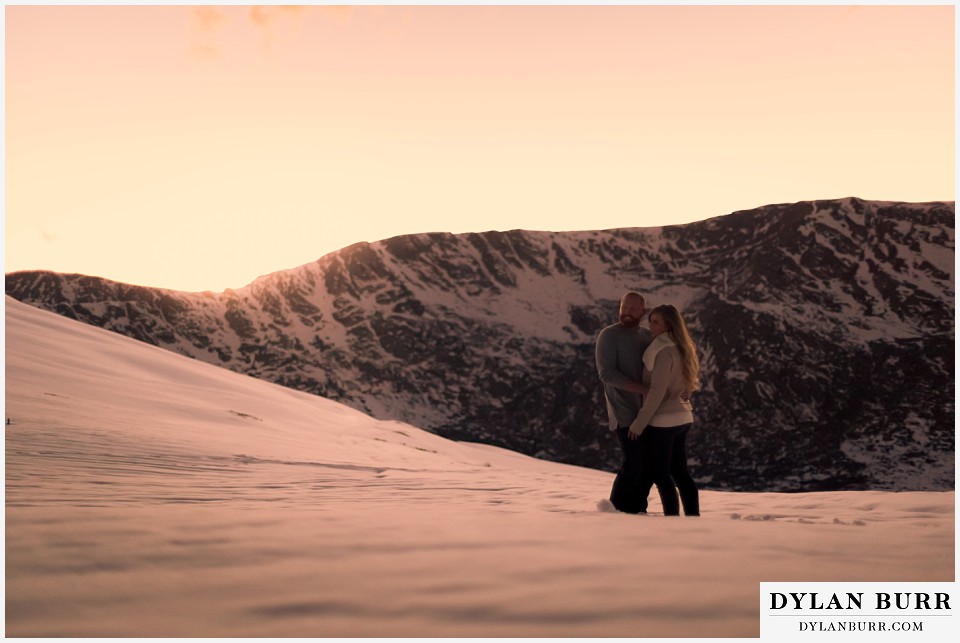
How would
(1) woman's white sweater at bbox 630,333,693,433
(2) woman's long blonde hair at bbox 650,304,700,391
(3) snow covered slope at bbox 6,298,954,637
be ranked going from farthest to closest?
(2) woman's long blonde hair at bbox 650,304,700,391 < (1) woman's white sweater at bbox 630,333,693,433 < (3) snow covered slope at bbox 6,298,954,637

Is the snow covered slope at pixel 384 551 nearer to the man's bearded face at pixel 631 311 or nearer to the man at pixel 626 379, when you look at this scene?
the man at pixel 626 379

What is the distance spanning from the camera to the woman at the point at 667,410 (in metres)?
5.26

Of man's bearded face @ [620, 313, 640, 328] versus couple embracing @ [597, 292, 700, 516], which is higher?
man's bearded face @ [620, 313, 640, 328]

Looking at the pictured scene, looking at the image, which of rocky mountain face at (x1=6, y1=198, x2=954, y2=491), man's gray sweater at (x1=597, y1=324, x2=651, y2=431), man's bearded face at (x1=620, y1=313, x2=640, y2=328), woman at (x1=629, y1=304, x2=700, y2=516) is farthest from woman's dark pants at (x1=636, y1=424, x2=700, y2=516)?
rocky mountain face at (x1=6, y1=198, x2=954, y2=491)

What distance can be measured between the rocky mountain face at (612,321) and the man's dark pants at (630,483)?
53652 mm

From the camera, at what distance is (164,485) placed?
5.85m

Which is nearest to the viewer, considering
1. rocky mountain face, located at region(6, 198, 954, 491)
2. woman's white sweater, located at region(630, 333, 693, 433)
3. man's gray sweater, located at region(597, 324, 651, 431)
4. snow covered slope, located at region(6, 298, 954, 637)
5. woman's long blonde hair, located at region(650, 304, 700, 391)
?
snow covered slope, located at region(6, 298, 954, 637)

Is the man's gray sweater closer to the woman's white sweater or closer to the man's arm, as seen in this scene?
the man's arm

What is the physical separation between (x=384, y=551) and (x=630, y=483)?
2260 mm

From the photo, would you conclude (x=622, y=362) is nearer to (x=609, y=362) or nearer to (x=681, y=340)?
(x=609, y=362)

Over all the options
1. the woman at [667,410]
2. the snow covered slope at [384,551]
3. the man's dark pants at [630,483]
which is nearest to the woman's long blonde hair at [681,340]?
the woman at [667,410]

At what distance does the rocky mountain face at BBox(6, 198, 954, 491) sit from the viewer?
65125mm

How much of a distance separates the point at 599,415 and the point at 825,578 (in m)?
69.2

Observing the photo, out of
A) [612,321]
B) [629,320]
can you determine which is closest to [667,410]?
[629,320]
